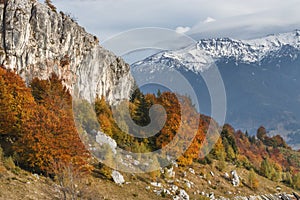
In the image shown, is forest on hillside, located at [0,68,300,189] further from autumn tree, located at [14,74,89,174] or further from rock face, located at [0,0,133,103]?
rock face, located at [0,0,133,103]

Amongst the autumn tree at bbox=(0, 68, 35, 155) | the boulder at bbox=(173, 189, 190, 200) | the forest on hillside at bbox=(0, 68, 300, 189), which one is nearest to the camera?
the forest on hillside at bbox=(0, 68, 300, 189)

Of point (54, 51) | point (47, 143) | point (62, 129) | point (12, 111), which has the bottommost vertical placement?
point (47, 143)

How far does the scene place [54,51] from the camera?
255ft

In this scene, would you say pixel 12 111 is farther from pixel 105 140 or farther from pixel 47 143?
pixel 105 140

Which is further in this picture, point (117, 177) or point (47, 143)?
point (117, 177)

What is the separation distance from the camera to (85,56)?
87.5 meters

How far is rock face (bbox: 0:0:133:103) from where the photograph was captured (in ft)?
230

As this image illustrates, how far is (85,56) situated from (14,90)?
3386 cm

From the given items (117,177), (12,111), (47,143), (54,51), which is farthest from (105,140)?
(54,51)

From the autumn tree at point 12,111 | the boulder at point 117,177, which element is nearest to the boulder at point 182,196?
the boulder at point 117,177

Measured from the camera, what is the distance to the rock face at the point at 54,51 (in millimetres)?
70250

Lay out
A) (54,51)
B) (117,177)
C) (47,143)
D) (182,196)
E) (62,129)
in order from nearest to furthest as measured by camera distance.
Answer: (47,143) → (62,129) → (117,177) → (182,196) → (54,51)

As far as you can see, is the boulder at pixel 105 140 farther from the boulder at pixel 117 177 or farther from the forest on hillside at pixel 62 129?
the boulder at pixel 117 177

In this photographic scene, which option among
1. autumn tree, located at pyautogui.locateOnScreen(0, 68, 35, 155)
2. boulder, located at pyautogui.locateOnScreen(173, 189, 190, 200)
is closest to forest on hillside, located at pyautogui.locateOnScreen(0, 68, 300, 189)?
autumn tree, located at pyautogui.locateOnScreen(0, 68, 35, 155)
